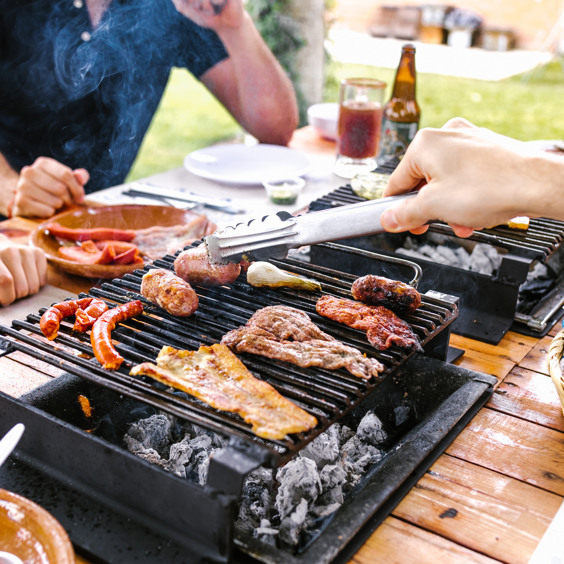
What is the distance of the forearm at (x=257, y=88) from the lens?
18.4ft

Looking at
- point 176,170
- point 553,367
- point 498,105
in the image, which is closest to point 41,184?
point 176,170

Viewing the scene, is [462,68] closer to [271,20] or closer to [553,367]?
[271,20]

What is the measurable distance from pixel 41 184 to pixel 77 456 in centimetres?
269

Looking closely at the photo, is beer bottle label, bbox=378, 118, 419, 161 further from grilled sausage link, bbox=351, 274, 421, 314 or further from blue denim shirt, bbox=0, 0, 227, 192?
grilled sausage link, bbox=351, 274, 421, 314

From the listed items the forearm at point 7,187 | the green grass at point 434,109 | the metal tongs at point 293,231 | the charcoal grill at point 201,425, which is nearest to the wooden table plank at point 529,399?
the charcoal grill at point 201,425

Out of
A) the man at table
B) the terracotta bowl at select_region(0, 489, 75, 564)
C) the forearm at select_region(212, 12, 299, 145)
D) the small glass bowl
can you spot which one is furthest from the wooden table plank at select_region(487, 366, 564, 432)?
the forearm at select_region(212, 12, 299, 145)

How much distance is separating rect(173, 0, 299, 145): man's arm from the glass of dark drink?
3.39ft

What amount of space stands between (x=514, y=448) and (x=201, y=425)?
3.93 feet

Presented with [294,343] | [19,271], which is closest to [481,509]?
[294,343]

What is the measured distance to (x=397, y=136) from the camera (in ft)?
15.3

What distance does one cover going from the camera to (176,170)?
5121mm

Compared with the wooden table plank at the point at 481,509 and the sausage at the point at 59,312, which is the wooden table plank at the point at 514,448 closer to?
the wooden table plank at the point at 481,509

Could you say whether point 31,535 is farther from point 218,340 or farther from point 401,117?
point 401,117

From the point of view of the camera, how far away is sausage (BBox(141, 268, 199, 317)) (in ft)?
7.80
